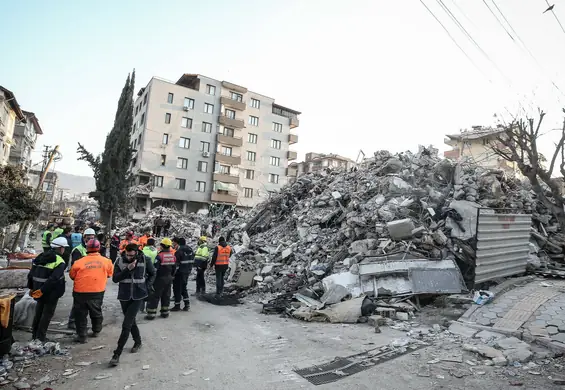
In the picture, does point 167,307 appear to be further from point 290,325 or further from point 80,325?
point 290,325

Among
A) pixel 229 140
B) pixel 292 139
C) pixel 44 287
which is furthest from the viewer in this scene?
pixel 292 139

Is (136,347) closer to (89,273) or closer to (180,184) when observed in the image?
(89,273)

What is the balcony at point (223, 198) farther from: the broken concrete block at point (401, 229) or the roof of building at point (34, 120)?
the broken concrete block at point (401, 229)

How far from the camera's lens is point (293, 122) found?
156ft

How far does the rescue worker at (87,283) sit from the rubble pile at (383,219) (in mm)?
4824

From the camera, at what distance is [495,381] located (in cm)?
404

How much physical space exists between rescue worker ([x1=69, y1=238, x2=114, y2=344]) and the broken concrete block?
6496mm

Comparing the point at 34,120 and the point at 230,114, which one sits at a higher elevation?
the point at 230,114

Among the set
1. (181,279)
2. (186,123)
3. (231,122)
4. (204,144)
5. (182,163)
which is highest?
(231,122)

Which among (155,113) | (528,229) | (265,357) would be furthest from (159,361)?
(155,113)

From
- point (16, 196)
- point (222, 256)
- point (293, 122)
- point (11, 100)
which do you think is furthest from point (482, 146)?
point (11, 100)

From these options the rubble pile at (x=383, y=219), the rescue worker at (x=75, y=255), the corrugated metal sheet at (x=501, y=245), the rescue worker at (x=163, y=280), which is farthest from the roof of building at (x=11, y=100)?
the corrugated metal sheet at (x=501, y=245)

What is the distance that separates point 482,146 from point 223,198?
26983 millimetres

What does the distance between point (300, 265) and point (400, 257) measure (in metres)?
3.22
